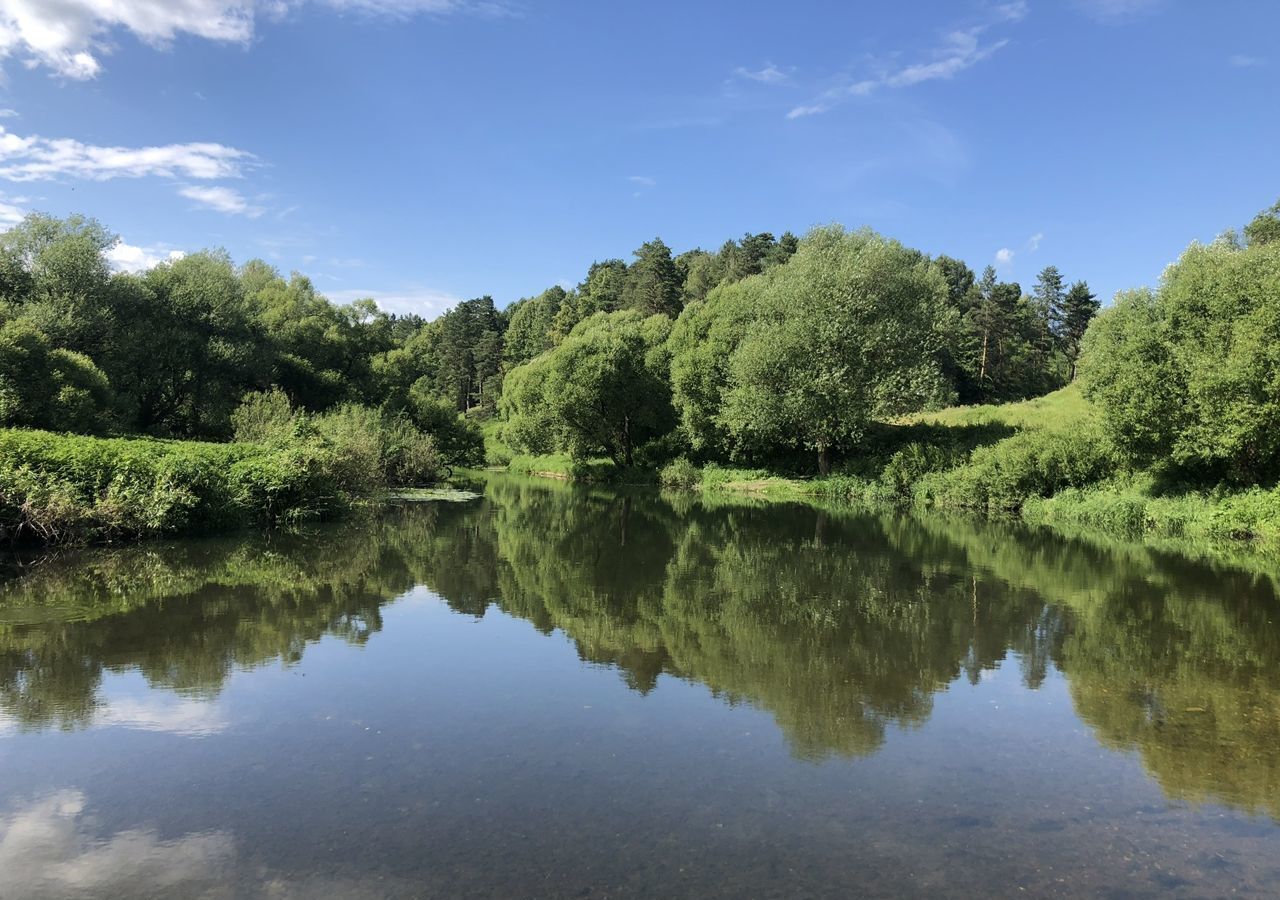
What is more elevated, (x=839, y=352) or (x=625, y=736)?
(x=839, y=352)

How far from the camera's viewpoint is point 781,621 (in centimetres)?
1298

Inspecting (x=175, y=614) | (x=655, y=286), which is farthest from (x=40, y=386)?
(x=655, y=286)

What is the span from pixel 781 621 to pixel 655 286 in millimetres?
79109

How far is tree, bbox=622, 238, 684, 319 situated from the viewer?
3469 inches

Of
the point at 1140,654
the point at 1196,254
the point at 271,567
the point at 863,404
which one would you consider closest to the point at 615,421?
the point at 863,404

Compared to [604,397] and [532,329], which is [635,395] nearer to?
[604,397]

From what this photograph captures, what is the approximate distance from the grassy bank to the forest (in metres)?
0.06

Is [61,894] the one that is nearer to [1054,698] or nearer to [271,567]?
[1054,698]

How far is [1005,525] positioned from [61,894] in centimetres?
2999

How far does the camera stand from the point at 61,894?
4.88 meters

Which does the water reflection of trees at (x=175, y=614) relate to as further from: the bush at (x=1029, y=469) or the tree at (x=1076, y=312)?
the tree at (x=1076, y=312)

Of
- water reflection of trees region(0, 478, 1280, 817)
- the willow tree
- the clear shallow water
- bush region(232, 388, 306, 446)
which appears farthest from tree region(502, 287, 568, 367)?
the clear shallow water

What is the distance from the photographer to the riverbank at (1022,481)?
26.4 m

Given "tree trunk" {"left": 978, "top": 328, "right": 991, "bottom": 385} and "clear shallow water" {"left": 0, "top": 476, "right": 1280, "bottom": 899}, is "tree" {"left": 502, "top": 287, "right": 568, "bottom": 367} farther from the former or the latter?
"clear shallow water" {"left": 0, "top": 476, "right": 1280, "bottom": 899}
